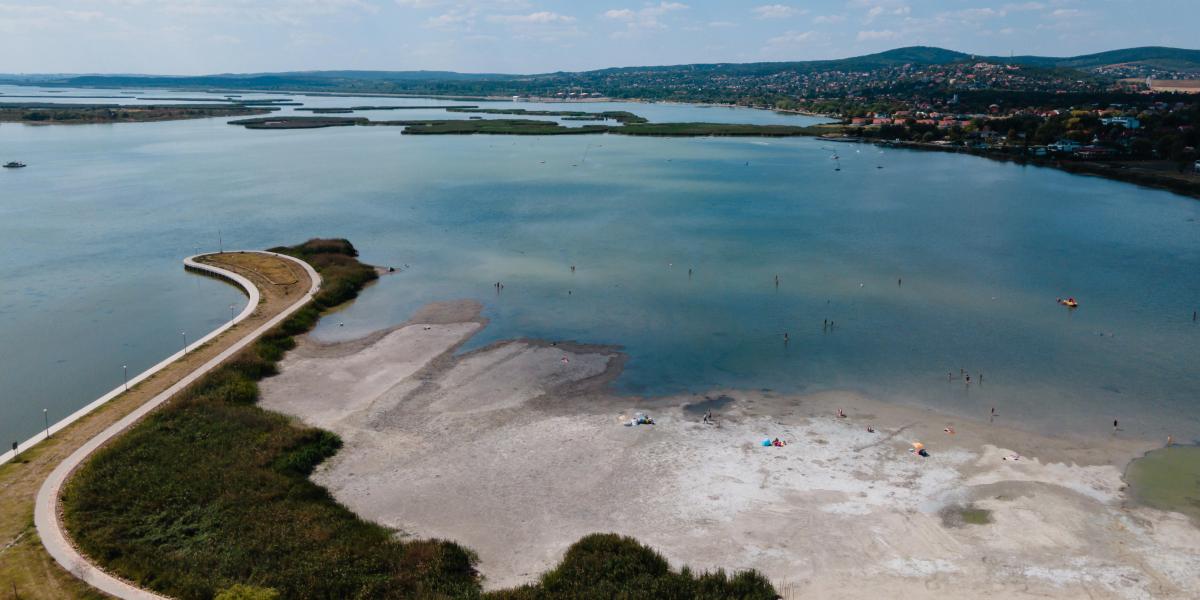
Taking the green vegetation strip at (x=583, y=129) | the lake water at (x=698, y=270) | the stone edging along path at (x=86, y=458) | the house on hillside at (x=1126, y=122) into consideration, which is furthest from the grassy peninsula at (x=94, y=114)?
the house on hillside at (x=1126, y=122)

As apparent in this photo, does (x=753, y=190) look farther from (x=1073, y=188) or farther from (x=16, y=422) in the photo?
(x=16, y=422)

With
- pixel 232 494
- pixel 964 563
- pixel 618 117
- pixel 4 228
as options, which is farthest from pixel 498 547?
pixel 618 117

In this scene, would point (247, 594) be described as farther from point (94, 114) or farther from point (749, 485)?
point (94, 114)

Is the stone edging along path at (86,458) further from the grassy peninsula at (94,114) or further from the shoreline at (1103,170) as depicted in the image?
the grassy peninsula at (94,114)

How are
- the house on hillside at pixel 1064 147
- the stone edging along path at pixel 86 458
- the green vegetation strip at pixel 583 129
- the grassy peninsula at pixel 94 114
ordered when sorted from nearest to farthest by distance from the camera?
the stone edging along path at pixel 86 458 → the house on hillside at pixel 1064 147 → the green vegetation strip at pixel 583 129 → the grassy peninsula at pixel 94 114

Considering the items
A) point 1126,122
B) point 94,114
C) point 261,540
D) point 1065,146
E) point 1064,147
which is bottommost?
point 261,540

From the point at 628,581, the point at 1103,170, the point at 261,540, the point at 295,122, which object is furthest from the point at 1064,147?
the point at 295,122
